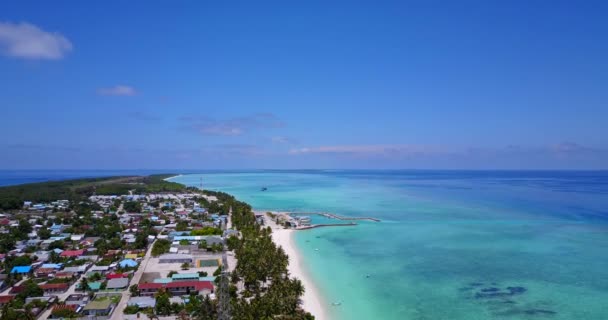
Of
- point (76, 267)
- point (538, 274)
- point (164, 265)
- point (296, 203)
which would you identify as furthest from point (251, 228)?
point (296, 203)

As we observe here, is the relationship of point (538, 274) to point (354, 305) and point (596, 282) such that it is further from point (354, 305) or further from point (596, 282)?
point (354, 305)

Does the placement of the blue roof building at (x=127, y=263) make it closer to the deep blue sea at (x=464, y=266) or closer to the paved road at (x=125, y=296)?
the paved road at (x=125, y=296)

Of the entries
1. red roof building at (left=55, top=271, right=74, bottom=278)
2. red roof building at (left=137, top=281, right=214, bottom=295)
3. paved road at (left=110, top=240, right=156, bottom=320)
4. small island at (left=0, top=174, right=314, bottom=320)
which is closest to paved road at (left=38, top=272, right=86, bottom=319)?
small island at (left=0, top=174, right=314, bottom=320)

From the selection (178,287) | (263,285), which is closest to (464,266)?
(263,285)

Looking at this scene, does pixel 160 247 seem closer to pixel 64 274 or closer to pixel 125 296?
pixel 64 274

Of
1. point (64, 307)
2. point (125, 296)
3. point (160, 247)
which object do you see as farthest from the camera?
point (160, 247)

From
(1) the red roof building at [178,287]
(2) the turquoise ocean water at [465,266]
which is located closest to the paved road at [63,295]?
(1) the red roof building at [178,287]

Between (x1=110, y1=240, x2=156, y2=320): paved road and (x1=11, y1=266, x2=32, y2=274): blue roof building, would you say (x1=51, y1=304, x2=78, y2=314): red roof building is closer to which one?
(x1=110, y1=240, x2=156, y2=320): paved road

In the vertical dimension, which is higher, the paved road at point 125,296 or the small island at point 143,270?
the small island at point 143,270
